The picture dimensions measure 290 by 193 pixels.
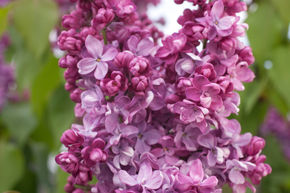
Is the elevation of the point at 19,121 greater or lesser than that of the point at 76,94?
greater

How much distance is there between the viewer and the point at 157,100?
0.47 meters

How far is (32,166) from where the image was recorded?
154 centimetres

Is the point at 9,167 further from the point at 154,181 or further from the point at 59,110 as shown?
the point at 154,181

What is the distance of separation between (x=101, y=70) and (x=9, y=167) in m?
0.89

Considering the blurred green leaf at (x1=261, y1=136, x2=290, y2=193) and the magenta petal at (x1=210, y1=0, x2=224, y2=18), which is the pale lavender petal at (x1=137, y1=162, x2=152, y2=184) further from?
the blurred green leaf at (x1=261, y1=136, x2=290, y2=193)

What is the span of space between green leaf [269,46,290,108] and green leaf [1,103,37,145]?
738 millimetres

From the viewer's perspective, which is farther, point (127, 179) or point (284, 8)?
point (284, 8)

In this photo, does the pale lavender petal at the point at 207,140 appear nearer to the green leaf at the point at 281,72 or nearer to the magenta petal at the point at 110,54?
the magenta petal at the point at 110,54

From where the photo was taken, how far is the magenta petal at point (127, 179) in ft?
1.37

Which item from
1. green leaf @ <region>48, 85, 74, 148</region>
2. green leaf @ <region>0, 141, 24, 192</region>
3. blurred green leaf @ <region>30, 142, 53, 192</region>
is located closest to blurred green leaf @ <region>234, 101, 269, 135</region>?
green leaf @ <region>48, 85, 74, 148</region>

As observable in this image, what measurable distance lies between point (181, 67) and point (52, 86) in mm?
649

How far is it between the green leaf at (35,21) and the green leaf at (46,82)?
5 cm

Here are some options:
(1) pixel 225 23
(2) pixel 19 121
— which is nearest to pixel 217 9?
(1) pixel 225 23

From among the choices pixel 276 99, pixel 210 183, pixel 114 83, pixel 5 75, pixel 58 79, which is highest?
pixel 5 75
